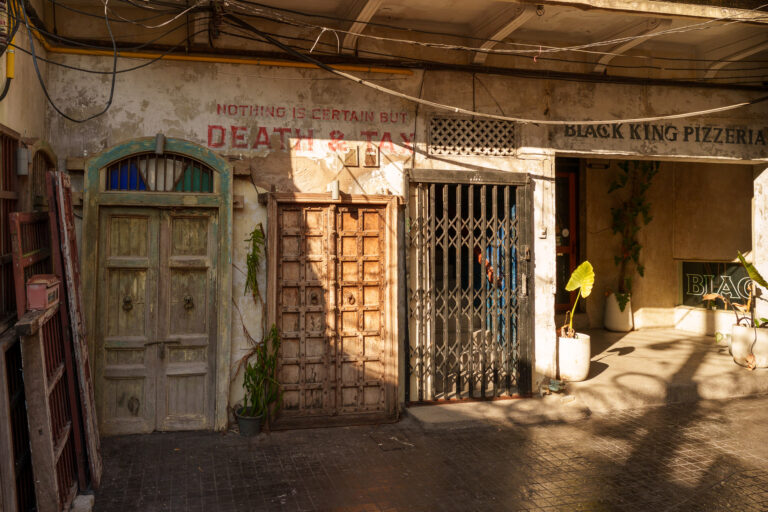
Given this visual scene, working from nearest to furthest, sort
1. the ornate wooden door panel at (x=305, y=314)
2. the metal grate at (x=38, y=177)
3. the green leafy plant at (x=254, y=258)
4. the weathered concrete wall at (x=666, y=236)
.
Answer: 1. the metal grate at (x=38, y=177)
2. the green leafy plant at (x=254, y=258)
3. the ornate wooden door panel at (x=305, y=314)
4. the weathered concrete wall at (x=666, y=236)

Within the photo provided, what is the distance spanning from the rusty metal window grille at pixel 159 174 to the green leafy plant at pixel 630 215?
7.74 meters

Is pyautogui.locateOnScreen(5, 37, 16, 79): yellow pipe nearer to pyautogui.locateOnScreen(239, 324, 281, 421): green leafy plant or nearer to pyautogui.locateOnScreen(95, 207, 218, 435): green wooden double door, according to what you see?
pyautogui.locateOnScreen(95, 207, 218, 435): green wooden double door

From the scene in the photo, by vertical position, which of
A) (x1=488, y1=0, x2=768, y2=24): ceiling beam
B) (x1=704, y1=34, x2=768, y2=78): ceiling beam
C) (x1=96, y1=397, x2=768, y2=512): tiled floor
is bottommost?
(x1=96, y1=397, x2=768, y2=512): tiled floor

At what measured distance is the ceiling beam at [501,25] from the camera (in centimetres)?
667

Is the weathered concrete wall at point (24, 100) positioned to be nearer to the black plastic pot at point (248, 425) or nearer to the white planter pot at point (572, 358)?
the black plastic pot at point (248, 425)

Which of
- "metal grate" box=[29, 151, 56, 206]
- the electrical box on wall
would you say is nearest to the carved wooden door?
"metal grate" box=[29, 151, 56, 206]

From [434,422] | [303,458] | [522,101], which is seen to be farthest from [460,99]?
[303,458]

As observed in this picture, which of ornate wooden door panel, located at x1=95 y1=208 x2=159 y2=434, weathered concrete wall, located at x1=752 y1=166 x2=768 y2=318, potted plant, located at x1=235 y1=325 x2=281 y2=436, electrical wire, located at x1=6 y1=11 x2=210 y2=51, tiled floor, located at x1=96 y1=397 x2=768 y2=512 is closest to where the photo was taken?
tiled floor, located at x1=96 y1=397 x2=768 y2=512

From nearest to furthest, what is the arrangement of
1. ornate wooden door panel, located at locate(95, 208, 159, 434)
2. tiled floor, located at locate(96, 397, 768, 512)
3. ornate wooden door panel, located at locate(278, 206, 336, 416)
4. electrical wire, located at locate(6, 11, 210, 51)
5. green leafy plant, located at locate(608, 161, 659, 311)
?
tiled floor, located at locate(96, 397, 768, 512) → electrical wire, located at locate(6, 11, 210, 51) → ornate wooden door panel, located at locate(95, 208, 159, 434) → ornate wooden door panel, located at locate(278, 206, 336, 416) → green leafy plant, located at locate(608, 161, 659, 311)

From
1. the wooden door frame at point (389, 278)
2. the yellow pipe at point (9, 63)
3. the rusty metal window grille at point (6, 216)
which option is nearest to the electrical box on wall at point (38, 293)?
the rusty metal window grille at point (6, 216)

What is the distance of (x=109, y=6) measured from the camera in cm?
643

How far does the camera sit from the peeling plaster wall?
6461 mm

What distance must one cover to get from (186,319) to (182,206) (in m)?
1.19

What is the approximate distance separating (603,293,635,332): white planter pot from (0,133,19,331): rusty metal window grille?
31.8 ft
